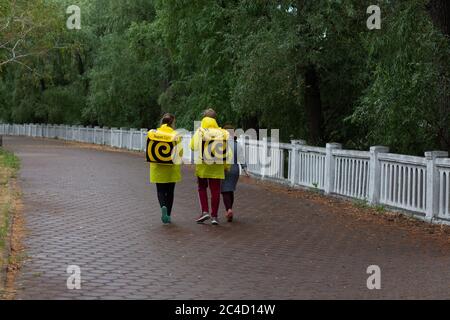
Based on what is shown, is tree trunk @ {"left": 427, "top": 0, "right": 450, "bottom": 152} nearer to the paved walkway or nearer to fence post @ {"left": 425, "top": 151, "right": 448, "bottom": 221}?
fence post @ {"left": 425, "top": 151, "right": 448, "bottom": 221}

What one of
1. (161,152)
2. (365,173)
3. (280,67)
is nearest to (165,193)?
(161,152)

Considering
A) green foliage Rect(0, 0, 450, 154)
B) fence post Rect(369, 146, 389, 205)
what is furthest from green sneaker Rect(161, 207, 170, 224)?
green foliage Rect(0, 0, 450, 154)

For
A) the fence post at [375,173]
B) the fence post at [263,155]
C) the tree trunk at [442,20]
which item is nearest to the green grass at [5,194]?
the fence post at [375,173]

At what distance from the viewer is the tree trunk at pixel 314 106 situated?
20.7m

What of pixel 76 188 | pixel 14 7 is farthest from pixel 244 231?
pixel 14 7

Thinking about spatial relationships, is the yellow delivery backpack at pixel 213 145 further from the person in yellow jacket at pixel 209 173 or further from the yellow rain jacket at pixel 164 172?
the yellow rain jacket at pixel 164 172

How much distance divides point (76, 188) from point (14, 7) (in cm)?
1220

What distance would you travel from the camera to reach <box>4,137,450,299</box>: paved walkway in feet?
22.7

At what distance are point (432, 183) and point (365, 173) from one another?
9.30 ft

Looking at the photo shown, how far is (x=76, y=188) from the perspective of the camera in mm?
16125

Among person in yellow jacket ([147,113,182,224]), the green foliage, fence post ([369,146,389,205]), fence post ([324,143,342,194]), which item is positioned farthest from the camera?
fence post ([324,143,342,194])

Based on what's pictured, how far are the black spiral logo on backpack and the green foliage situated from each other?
15.0 feet

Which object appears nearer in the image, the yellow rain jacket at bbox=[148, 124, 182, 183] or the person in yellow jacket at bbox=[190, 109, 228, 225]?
the yellow rain jacket at bbox=[148, 124, 182, 183]
